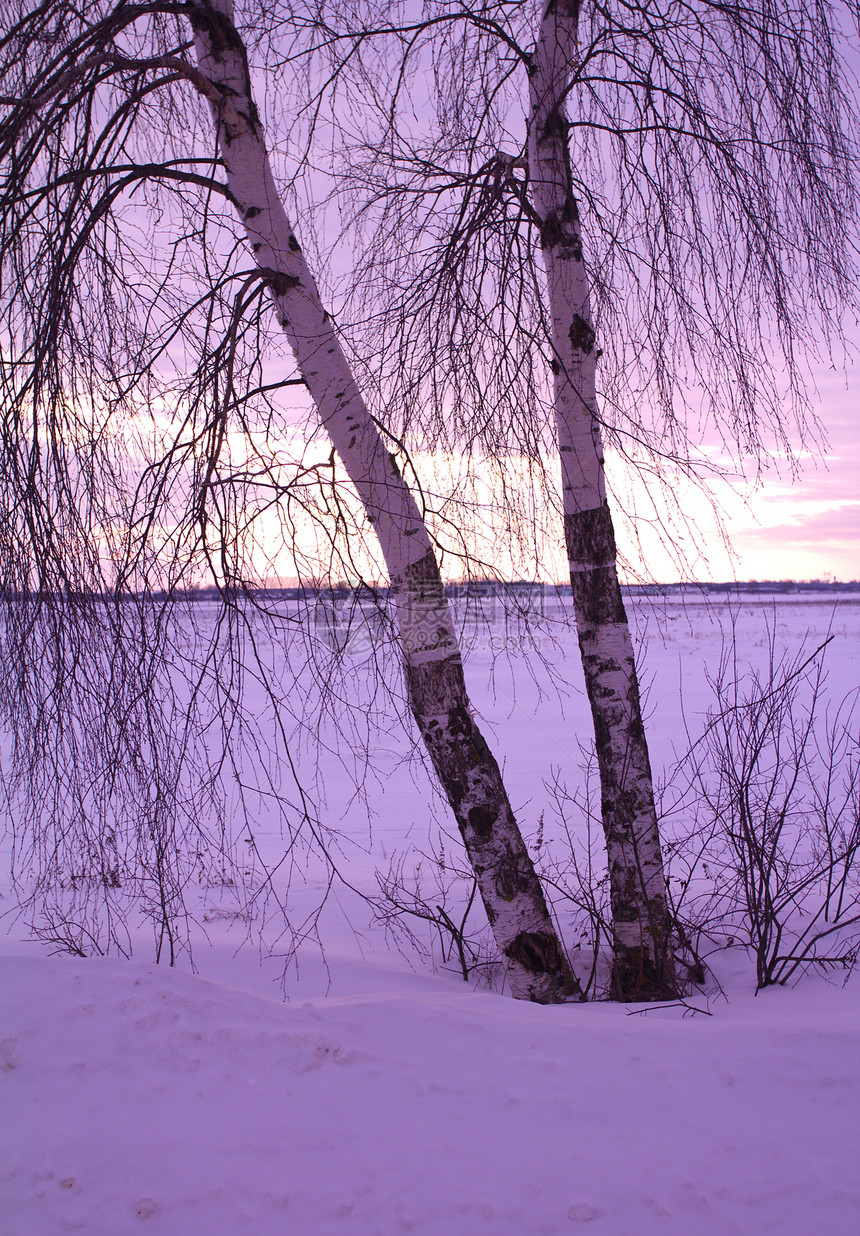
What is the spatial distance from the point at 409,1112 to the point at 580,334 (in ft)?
10.9

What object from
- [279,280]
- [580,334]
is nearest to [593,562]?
[580,334]

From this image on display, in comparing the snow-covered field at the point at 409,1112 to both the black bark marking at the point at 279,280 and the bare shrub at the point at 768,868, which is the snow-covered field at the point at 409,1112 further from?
the black bark marking at the point at 279,280

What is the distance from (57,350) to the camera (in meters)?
2.78

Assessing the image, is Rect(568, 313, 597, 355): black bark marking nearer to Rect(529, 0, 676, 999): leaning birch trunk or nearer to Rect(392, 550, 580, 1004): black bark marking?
Rect(529, 0, 676, 999): leaning birch trunk

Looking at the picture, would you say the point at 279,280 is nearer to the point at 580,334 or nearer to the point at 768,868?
the point at 580,334

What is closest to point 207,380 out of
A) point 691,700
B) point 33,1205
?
point 33,1205

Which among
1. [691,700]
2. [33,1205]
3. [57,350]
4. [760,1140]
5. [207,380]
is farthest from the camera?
[691,700]

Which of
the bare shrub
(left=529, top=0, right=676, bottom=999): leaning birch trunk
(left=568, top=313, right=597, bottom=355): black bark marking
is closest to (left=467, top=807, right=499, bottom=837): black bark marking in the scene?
(left=529, top=0, right=676, bottom=999): leaning birch trunk

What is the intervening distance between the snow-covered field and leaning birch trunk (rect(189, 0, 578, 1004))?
492 millimetres

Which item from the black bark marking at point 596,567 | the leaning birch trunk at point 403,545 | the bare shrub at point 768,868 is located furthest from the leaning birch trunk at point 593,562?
the leaning birch trunk at point 403,545

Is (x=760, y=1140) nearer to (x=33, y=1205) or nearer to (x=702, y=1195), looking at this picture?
(x=702, y=1195)

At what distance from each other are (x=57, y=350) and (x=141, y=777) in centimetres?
159

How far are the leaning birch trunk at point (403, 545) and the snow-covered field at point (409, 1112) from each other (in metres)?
0.49

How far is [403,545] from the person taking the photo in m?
3.52
